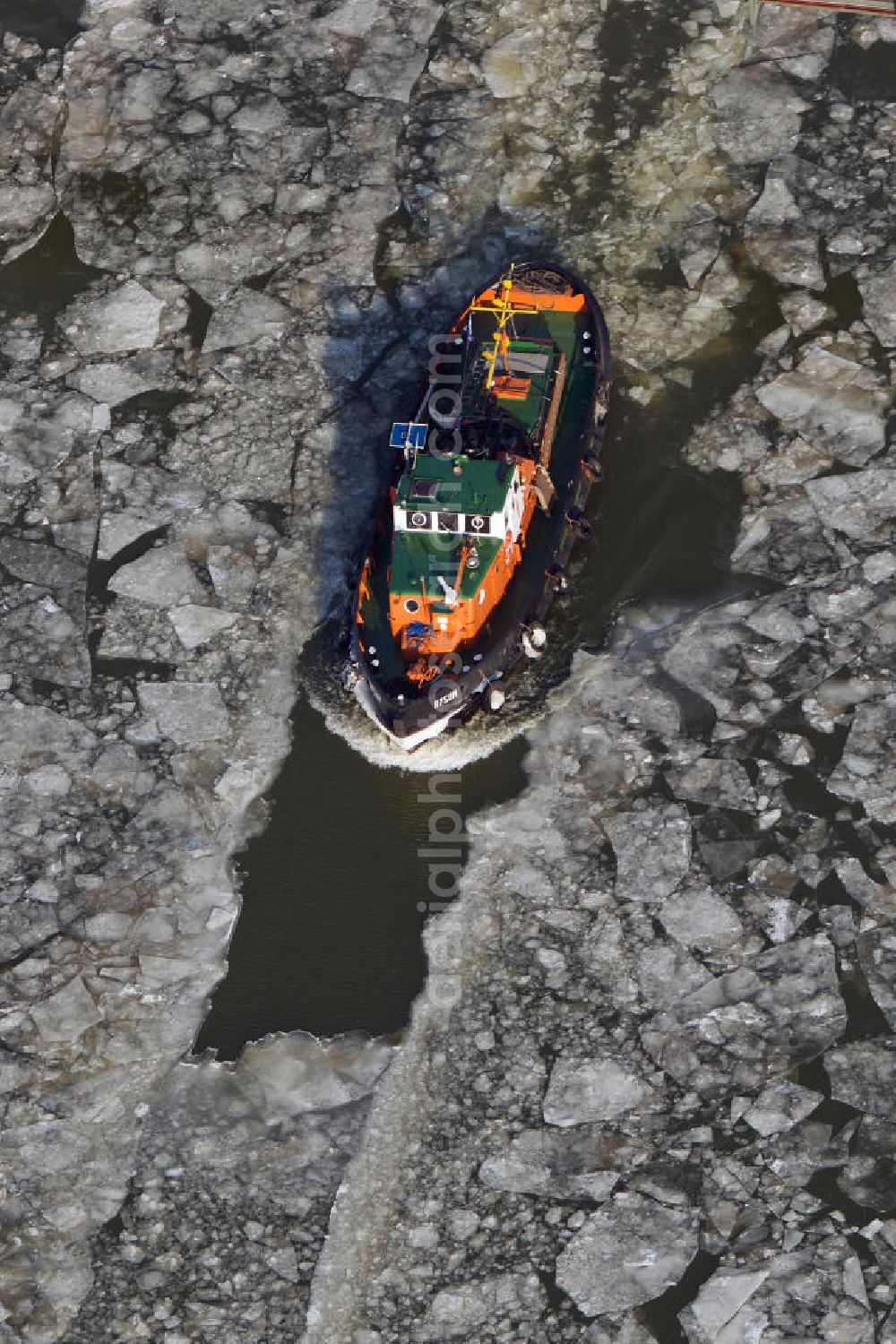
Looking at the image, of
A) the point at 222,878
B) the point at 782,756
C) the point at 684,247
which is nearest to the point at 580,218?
the point at 684,247

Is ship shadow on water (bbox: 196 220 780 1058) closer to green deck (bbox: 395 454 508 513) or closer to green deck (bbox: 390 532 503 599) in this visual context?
green deck (bbox: 390 532 503 599)

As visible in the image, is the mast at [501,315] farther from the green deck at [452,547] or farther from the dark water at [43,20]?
the dark water at [43,20]

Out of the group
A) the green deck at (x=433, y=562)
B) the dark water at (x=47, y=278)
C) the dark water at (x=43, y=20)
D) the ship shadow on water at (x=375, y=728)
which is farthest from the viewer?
the dark water at (x=43, y=20)

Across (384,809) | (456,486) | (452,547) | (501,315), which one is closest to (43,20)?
(501,315)

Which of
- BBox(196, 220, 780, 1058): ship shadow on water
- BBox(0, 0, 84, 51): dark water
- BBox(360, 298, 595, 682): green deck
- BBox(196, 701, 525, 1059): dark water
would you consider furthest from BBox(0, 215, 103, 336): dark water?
BBox(196, 701, 525, 1059): dark water

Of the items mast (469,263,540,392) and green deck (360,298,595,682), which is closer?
green deck (360,298,595,682)

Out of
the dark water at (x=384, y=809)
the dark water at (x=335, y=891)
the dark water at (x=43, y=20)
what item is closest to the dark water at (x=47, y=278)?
the dark water at (x=43, y=20)

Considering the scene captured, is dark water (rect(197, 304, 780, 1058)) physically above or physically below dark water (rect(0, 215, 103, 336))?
below

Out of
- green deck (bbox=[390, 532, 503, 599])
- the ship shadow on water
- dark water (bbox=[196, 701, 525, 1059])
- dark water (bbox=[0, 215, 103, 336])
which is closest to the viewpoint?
dark water (bbox=[196, 701, 525, 1059])
